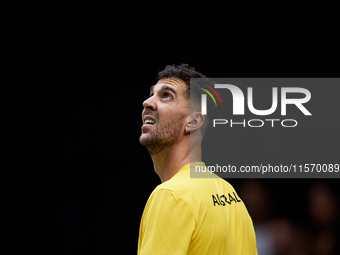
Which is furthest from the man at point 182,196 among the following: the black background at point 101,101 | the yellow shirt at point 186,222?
the black background at point 101,101

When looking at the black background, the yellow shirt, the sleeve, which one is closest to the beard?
the yellow shirt

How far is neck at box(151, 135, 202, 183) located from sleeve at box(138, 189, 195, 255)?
0.36 meters

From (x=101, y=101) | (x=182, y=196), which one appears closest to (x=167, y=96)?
(x=182, y=196)

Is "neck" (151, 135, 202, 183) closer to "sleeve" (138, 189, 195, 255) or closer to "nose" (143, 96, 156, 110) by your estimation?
"nose" (143, 96, 156, 110)

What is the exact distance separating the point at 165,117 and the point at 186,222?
571mm

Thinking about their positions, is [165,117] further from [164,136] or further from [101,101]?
[101,101]

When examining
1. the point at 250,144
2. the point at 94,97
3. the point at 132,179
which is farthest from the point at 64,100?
the point at 250,144

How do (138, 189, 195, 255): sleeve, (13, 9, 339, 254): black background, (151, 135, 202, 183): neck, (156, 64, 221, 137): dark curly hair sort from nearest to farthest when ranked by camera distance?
(138, 189, 195, 255): sleeve
(151, 135, 202, 183): neck
(156, 64, 221, 137): dark curly hair
(13, 9, 339, 254): black background

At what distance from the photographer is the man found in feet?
4.33

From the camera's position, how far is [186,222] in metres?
1.32

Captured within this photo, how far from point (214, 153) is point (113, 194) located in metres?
1.23

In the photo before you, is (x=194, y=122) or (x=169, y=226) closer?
(x=169, y=226)

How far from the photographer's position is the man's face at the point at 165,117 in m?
1.72

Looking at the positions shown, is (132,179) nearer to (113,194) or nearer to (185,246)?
(113,194)
